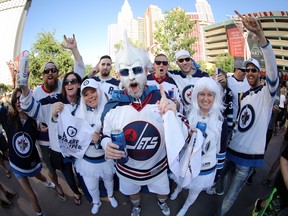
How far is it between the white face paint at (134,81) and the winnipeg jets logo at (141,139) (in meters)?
0.31

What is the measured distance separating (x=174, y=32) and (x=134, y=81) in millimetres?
20529

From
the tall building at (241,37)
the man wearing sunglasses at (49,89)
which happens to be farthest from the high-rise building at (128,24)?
the man wearing sunglasses at (49,89)

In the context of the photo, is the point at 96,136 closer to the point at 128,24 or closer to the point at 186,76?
the point at 186,76

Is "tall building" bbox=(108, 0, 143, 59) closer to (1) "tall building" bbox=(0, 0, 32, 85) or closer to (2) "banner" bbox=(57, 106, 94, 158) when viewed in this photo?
(1) "tall building" bbox=(0, 0, 32, 85)

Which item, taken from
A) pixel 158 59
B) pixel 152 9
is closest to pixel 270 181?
pixel 158 59

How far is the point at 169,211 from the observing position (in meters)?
2.57

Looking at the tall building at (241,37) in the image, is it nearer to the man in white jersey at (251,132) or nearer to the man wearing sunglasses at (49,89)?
the man in white jersey at (251,132)

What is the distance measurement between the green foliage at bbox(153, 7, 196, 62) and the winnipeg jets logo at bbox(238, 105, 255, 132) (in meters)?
18.4

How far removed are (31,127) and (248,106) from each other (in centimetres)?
295

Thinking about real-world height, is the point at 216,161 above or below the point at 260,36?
below

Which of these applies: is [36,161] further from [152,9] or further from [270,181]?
[152,9]

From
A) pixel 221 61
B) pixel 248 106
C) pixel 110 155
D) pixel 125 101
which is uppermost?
pixel 221 61

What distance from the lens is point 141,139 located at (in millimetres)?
1790

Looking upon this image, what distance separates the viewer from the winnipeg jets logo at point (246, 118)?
217 centimetres
